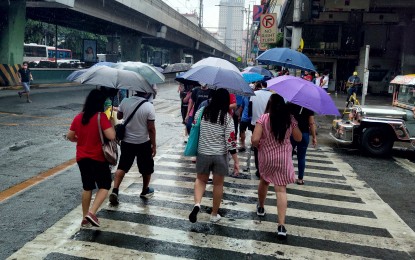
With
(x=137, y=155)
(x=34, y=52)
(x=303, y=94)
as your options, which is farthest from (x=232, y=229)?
(x=34, y=52)

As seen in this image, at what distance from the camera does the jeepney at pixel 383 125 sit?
9.69 metres

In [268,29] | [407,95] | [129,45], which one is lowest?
[407,95]

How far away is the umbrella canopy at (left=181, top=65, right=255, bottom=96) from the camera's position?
5.15 metres

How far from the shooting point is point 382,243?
4914mm

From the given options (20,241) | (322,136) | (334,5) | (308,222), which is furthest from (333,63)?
(20,241)

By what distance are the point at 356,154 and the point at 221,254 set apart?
737 cm

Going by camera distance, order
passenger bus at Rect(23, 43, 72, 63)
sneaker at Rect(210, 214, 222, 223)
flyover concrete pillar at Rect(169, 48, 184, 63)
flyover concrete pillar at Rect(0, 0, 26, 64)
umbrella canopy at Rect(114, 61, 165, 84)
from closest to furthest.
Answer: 1. sneaker at Rect(210, 214, 222, 223)
2. umbrella canopy at Rect(114, 61, 165, 84)
3. flyover concrete pillar at Rect(0, 0, 26, 64)
4. passenger bus at Rect(23, 43, 72, 63)
5. flyover concrete pillar at Rect(169, 48, 184, 63)

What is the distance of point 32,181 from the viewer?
6.73 metres

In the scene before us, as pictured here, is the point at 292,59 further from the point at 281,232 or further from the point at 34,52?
the point at 34,52

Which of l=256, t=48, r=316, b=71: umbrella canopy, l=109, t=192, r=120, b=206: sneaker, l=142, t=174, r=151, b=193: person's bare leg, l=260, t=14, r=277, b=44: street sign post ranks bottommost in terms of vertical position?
l=109, t=192, r=120, b=206: sneaker

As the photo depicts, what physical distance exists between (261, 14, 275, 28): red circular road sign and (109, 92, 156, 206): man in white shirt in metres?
19.4

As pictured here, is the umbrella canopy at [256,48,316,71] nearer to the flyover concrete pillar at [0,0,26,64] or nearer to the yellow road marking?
the yellow road marking

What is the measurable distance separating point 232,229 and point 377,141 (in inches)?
257

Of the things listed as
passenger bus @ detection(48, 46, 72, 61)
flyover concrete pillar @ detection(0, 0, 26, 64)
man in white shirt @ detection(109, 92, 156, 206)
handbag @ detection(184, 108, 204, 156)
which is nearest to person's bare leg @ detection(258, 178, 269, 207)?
handbag @ detection(184, 108, 204, 156)
